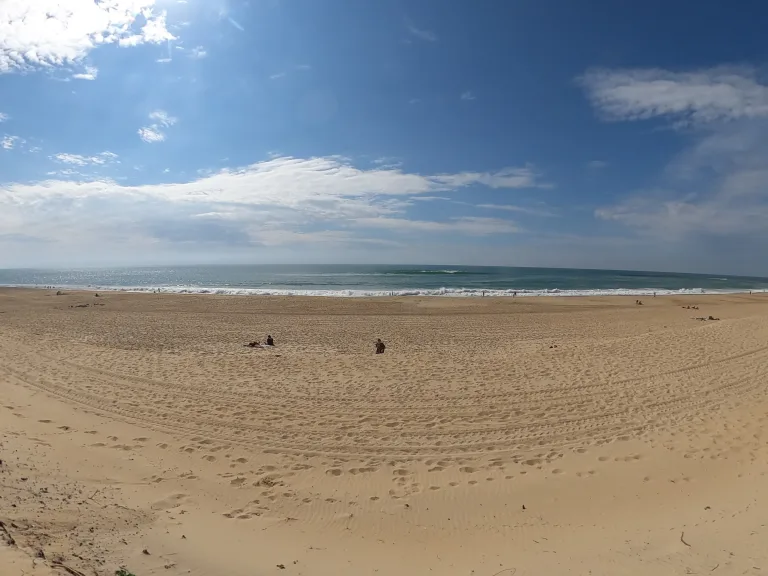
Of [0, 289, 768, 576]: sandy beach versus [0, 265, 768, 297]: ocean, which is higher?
[0, 265, 768, 297]: ocean

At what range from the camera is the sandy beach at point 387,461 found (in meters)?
3.85

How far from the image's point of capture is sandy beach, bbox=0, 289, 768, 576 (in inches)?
152

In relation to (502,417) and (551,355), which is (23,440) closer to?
(502,417)

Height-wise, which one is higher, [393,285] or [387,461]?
[393,285]

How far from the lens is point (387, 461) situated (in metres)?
6.02

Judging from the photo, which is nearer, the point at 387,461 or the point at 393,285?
the point at 387,461

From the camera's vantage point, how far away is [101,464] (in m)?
5.68

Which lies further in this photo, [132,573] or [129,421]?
[129,421]

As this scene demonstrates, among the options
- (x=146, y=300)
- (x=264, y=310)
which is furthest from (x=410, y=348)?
(x=146, y=300)

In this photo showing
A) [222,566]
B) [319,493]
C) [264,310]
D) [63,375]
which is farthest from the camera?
[264,310]

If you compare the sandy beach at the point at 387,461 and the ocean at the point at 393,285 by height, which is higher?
the ocean at the point at 393,285

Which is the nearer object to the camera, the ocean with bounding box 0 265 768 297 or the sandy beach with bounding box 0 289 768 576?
the sandy beach with bounding box 0 289 768 576

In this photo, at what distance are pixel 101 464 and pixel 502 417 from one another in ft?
19.9

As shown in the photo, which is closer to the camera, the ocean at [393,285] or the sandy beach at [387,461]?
the sandy beach at [387,461]
